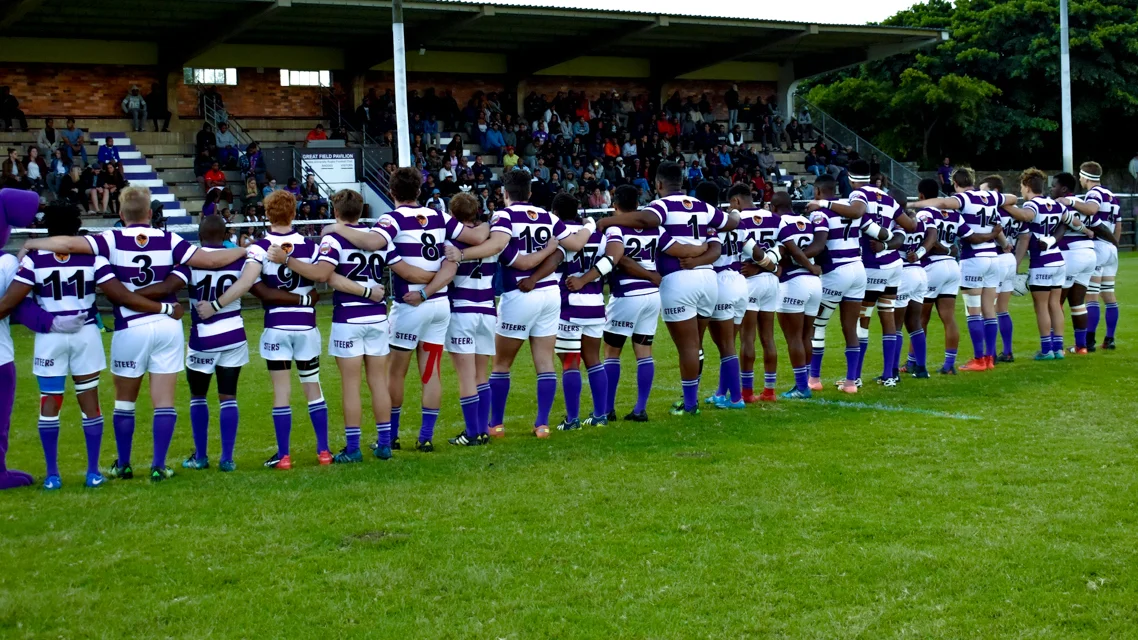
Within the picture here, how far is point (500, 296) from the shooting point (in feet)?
34.4

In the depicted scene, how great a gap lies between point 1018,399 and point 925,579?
5.95 meters

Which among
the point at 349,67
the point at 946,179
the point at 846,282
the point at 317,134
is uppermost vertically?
the point at 349,67

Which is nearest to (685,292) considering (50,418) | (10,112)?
(50,418)

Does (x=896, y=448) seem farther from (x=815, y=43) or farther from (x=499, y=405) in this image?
(x=815, y=43)

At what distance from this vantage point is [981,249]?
44.8 feet

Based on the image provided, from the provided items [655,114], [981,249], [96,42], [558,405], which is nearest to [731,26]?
[655,114]

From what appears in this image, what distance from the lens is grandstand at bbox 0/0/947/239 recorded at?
27609 millimetres

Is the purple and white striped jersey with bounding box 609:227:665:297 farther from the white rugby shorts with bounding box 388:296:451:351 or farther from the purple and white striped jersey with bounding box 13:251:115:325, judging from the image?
the purple and white striped jersey with bounding box 13:251:115:325

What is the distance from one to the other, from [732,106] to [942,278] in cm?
2536

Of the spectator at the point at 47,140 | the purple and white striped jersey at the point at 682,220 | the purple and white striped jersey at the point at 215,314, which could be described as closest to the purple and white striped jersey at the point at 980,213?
the purple and white striped jersey at the point at 682,220

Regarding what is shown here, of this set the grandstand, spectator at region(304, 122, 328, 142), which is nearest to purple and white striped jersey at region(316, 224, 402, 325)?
the grandstand

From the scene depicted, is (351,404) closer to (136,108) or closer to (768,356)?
(768,356)

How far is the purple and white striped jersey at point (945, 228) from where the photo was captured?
13133mm

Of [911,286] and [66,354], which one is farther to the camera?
[911,286]
